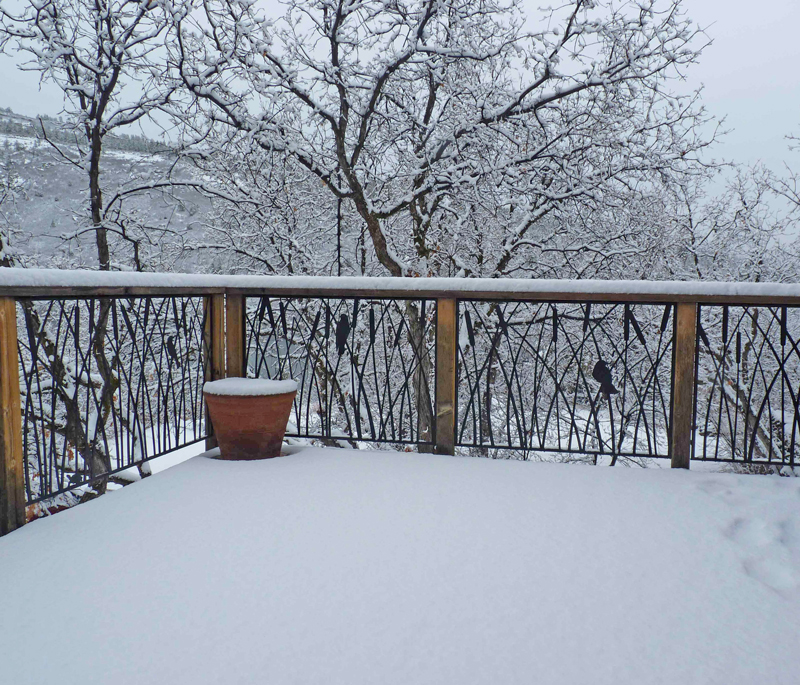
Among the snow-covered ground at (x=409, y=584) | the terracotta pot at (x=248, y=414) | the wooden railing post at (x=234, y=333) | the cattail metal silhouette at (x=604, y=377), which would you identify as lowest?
the snow-covered ground at (x=409, y=584)

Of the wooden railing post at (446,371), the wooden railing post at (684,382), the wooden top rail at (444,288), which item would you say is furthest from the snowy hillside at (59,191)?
the wooden railing post at (684,382)

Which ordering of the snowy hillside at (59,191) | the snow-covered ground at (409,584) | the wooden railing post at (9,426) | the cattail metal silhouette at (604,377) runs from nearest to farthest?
the snow-covered ground at (409,584) < the wooden railing post at (9,426) < the cattail metal silhouette at (604,377) < the snowy hillside at (59,191)

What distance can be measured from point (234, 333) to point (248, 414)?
565mm

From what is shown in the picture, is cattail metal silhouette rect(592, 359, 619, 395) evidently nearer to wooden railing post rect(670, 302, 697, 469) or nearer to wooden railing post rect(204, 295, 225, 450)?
wooden railing post rect(670, 302, 697, 469)

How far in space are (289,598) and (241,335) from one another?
181cm

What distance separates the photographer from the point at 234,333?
9.57ft

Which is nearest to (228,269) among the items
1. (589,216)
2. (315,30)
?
(315,30)

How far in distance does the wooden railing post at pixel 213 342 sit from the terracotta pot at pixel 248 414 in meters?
0.26

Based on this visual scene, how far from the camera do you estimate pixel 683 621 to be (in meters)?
1.29

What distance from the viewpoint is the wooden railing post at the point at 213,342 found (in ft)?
9.41

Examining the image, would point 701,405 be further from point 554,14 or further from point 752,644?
point 752,644

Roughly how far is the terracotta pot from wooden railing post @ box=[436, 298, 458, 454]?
73 centimetres

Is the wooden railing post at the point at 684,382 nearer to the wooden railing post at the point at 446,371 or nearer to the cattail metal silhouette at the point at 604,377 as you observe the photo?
the cattail metal silhouette at the point at 604,377

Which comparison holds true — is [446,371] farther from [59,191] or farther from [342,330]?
[59,191]
